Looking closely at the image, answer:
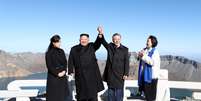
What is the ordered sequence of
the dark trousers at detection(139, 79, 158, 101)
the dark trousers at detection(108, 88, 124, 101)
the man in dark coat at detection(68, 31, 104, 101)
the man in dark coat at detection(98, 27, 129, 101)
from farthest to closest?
the dark trousers at detection(139, 79, 158, 101)
the dark trousers at detection(108, 88, 124, 101)
the man in dark coat at detection(98, 27, 129, 101)
the man in dark coat at detection(68, 31, 104, 101)

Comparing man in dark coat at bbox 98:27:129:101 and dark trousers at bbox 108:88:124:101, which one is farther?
dark trousers at bbox 108:88:124:101

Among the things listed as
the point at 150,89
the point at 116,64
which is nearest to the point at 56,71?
the point at 116,64

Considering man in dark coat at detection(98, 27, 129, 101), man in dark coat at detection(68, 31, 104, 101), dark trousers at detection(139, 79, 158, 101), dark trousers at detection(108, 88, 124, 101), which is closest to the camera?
man in dark coat at detection(68, 31, 104, 101)

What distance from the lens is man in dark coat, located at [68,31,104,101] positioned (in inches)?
265

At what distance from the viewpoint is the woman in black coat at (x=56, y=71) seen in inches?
276

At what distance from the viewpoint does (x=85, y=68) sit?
265 inches

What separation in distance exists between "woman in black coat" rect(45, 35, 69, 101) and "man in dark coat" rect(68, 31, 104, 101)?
12.0 inches

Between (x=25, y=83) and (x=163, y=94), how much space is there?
3.13 m

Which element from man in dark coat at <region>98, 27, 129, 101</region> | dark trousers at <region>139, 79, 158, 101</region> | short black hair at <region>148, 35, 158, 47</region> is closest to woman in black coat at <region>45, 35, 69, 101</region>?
man in dark coat at <region>98, 27, 129, 101</region>

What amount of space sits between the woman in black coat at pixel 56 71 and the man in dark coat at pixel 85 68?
1.00 ft

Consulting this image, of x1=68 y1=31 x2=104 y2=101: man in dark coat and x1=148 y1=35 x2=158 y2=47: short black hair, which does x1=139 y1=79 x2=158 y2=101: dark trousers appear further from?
x1=68 y1=31 x2=104 y2=101: man in dark coat

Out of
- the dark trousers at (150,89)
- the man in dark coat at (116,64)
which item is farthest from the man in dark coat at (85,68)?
the dark trousers at (150,89)

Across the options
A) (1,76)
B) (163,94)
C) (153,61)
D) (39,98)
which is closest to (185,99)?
(163,94)

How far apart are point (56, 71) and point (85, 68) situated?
643 mm
